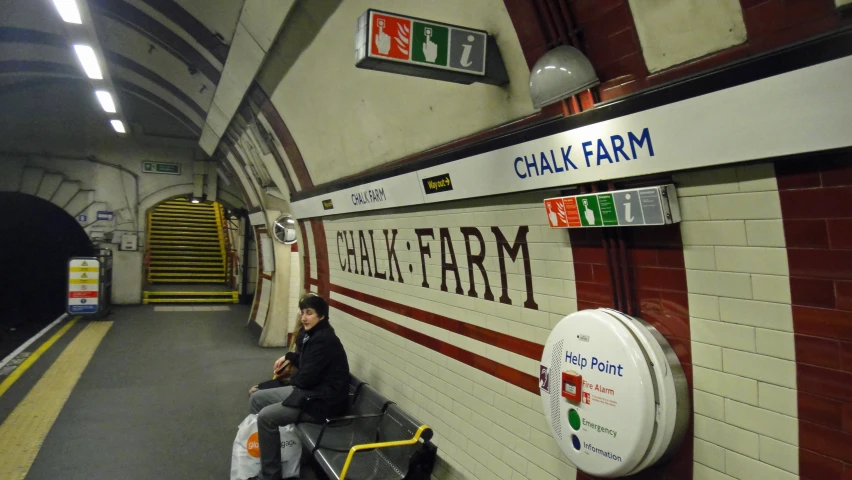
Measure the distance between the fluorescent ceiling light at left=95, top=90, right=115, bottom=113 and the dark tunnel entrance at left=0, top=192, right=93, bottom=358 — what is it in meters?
6.52

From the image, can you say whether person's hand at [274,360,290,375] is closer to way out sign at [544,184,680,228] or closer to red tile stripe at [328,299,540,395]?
red tile stripe at [328,299,540,395]

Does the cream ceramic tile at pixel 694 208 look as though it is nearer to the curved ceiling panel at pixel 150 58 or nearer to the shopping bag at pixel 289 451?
the shopping bag at pixel 289 451

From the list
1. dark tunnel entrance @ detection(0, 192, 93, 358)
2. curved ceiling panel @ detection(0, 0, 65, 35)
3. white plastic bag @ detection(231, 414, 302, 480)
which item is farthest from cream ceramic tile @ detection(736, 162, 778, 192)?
dark tunnel entrance @ detection(0, 192, 93, 358)

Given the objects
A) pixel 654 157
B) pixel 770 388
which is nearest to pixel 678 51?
pixel 654 157

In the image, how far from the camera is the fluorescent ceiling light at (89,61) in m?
5.33

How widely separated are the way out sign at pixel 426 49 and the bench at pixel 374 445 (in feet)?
7.73

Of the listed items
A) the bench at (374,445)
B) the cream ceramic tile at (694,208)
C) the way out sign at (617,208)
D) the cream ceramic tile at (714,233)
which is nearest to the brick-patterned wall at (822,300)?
the cream ceramic tile at (714,233)

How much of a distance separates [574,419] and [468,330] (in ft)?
4.04

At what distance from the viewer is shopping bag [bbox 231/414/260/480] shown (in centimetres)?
375

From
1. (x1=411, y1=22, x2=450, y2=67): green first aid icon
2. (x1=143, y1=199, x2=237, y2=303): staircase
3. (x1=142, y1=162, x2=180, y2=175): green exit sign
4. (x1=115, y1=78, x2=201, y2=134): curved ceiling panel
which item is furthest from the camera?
(x1=143, y1=199, x2=237, y2=303): staircase

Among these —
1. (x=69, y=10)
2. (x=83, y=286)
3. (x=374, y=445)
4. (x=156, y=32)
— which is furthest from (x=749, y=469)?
(x=83, y=286)

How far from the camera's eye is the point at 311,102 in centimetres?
441

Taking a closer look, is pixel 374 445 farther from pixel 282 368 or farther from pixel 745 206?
pixel 745 206

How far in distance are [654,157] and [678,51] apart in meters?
0.38
